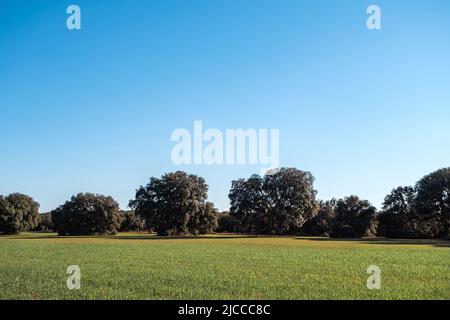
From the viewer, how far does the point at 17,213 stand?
414 ft

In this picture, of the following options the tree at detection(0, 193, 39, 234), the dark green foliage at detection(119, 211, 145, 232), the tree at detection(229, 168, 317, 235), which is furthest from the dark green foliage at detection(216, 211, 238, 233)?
the tree at detection(0, 193, 39, 234)

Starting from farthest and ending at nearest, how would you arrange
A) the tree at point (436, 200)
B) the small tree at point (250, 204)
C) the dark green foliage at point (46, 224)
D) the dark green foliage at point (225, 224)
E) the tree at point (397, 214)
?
the dark green foliage at point (46, 224)
the dark green foliage at point (225, 224)
the tree at point (397, 214)
the small tree at point (250, 204)
the tree at point (436, 200)

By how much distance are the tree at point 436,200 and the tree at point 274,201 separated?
24718 mm

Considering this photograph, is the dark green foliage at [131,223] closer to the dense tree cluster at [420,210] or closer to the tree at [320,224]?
the tree at [320,224]

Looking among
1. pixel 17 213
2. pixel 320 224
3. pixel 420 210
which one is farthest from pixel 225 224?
pixel 420 210

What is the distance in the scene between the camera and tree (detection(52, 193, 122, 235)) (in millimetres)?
121188

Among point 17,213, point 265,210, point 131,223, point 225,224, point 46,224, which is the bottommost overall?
point 46,224

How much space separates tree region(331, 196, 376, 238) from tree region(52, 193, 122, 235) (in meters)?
60.9

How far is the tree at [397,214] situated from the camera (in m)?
114

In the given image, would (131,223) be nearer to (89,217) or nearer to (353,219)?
(89,217)

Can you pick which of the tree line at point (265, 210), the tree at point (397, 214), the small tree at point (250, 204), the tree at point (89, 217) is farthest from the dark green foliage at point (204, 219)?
the tree at point (397, 214)

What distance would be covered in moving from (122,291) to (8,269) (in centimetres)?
1331

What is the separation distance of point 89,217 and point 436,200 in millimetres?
88893
